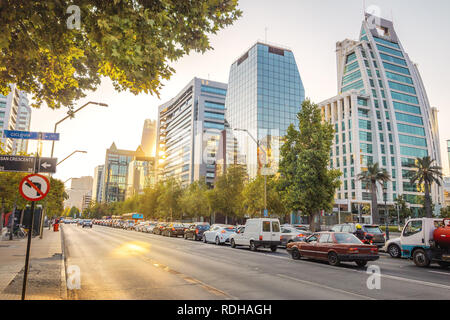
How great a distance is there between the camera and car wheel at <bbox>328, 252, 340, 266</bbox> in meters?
13.7

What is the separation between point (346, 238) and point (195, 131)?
112 meters

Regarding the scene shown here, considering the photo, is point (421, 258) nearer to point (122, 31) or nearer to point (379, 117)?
point (122, 31)

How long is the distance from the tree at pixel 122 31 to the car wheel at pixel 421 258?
13217 mm

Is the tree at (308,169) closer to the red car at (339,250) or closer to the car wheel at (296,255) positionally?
the car wheel at (296,255)

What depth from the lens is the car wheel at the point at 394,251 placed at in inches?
716

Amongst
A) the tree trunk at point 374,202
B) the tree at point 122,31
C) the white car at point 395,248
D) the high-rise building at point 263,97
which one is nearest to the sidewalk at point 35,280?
the tree at point 122,31

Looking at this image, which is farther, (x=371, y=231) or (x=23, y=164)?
(x=371, y=231)

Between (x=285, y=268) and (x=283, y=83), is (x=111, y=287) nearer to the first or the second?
(x=285, y=268)

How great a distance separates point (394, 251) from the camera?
18.3 m

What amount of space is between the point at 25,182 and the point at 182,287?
455 cm

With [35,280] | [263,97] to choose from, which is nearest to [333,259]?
[35,280]

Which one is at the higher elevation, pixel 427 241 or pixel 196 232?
pixel 427 241

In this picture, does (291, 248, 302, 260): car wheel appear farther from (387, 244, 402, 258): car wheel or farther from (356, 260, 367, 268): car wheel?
(387, 244, 402, 258): car wheel
